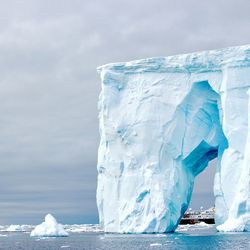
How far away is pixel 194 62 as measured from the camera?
27266mm

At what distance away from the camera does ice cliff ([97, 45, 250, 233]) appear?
26.2 metres

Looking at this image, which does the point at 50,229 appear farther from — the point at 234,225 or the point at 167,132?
the point at 234,225

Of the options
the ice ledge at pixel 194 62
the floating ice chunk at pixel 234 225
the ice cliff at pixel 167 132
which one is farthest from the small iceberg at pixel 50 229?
the floating ice chunk at pixel 234 225

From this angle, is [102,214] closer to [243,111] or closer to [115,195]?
[115,195]

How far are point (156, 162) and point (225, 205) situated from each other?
320cm

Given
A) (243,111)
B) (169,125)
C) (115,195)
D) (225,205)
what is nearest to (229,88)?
(243,111)

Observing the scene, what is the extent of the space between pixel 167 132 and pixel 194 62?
3.05 metres

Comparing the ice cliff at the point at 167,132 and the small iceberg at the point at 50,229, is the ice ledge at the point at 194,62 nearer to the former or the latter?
the ice cliff at the point at 167,132

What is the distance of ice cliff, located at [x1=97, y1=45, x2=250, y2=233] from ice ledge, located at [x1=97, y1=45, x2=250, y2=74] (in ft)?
0.13

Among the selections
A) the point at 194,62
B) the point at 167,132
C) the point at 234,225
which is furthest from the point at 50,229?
the point at 194,62

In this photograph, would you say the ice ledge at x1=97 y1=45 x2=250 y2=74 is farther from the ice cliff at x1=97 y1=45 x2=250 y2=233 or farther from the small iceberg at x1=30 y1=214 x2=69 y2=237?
the small iceberg at x1=30 y1=214 x2=69 y2=237

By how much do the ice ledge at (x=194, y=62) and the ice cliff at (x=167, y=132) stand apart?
0.04 m

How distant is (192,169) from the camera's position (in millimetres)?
29219

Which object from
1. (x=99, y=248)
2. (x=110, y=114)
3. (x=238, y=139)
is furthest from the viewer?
(x=110, y=114)
